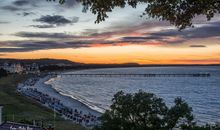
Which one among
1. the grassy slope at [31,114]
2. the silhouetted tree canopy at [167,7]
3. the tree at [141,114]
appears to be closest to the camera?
the silhouetted tree canopy at [167,7]

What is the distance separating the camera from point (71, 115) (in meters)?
80.1

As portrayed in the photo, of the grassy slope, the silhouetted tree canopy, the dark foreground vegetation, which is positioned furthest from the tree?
the grassy slope

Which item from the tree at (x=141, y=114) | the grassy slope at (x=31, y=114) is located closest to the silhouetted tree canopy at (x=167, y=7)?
the tree at (x=141, y=114)

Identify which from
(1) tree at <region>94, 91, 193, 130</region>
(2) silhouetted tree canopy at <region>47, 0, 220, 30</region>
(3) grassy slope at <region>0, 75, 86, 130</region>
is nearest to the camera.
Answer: (2) silhouetted tree canopy at <region>47, 0, 220, 30</region>

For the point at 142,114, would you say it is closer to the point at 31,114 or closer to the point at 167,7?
the point at 167,7

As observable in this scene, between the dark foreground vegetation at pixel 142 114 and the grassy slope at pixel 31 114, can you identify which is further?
the grassy slope at pixel 31 114

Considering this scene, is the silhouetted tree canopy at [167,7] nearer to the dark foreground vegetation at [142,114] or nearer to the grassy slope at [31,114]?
the dark foreground vegetation at [142,114]

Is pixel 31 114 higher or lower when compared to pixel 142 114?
lower

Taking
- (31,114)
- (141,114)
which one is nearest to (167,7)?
(141,114)

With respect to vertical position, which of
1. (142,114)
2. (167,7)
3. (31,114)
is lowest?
(31,114)

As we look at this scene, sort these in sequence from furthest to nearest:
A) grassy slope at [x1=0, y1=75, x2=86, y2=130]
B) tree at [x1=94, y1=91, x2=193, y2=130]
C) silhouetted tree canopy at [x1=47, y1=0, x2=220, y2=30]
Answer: grassy slope at [x1=0, y1=75, x2=86, y2=130] → tree at [x1=94, y1=91, x2=193, y2=130] → silhouetted tree canopy at [x1=47, y1=0, x2=220, y2=30]

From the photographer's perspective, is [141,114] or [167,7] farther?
[141,114]

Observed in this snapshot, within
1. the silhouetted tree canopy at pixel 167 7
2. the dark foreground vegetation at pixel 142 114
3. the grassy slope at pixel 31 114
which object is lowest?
the grassy slope at pixel 31 114

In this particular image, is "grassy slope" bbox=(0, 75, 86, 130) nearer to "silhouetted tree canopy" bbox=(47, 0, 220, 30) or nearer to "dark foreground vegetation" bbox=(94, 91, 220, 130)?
"dark foreground vegetation" bbox=(94, 91, 220, 130)
